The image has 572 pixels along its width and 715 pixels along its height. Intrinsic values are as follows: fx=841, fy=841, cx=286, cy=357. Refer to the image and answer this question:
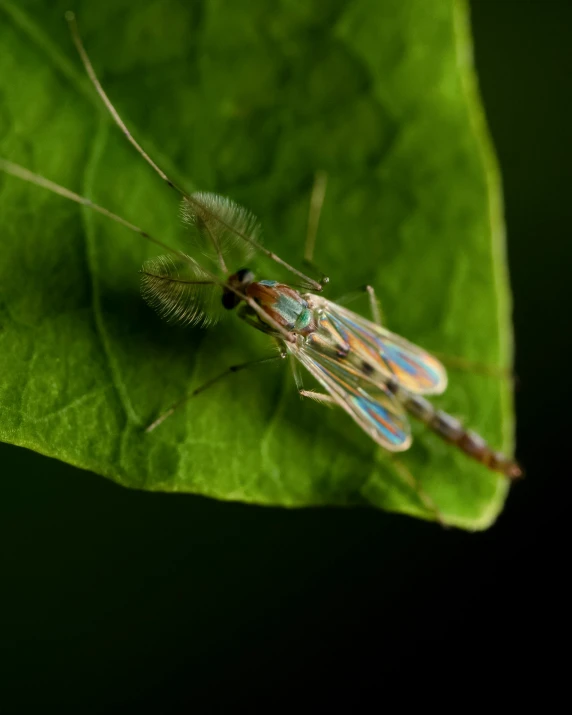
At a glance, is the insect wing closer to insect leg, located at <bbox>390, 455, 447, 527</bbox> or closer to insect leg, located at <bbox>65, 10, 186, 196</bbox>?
insect leg, located at <bbox>390, 455, 447, 527</bbox>

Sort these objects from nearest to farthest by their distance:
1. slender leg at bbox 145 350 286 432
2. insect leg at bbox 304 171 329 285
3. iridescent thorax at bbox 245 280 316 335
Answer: slender leg at bbox 145 350 286 432 < insect leg at bbox 304 171 329 285 < iridescent thorax at bbox 245 280 316 335

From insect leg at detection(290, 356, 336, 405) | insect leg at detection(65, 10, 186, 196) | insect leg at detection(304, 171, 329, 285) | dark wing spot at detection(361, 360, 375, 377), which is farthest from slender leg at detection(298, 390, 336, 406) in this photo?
insect leg at detection(65, 10, 186, 196)

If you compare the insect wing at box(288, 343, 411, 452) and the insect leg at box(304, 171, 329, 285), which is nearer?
the insect leg at box(304, 171, 329, 285)

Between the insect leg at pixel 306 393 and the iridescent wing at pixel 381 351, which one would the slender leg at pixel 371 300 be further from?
the insect leg at pixel 306 393

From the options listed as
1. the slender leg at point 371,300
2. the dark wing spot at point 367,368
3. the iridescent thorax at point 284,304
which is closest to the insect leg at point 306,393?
the iridescent thorax at point 284,304

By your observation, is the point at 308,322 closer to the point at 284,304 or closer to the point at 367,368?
the point at 284,304

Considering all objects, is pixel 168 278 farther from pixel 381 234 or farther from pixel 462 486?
pixel 462 486
